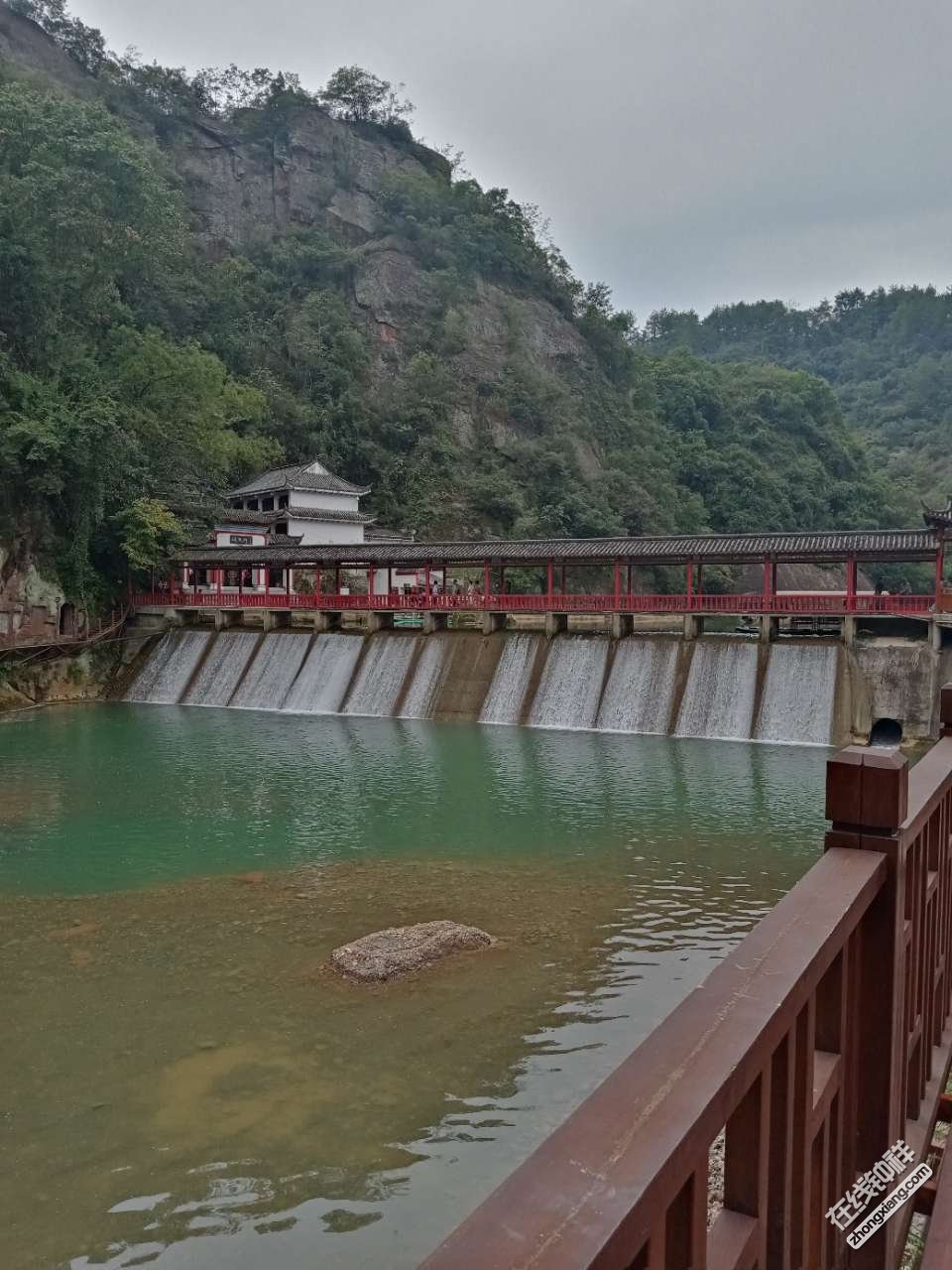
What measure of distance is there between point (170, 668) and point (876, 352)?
3677 inches

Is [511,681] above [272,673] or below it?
above

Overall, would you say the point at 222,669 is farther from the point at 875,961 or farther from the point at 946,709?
the point at 875,961

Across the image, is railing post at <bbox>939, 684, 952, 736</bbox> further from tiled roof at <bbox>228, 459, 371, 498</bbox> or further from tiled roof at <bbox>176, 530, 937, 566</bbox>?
tiled roof at <bbox>228, 459, 371, 498</bbox>

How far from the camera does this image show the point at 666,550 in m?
26.7

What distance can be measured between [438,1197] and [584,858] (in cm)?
748

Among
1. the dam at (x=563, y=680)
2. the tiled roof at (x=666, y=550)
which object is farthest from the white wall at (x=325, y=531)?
the dam at (x=563, y=680)

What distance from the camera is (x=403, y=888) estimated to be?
11891 millimetres

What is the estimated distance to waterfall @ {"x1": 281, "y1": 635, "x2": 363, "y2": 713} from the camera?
29.1m

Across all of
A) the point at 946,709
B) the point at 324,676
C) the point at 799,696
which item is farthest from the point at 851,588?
the point at 946,709

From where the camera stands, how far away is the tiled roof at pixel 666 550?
23.7 meters

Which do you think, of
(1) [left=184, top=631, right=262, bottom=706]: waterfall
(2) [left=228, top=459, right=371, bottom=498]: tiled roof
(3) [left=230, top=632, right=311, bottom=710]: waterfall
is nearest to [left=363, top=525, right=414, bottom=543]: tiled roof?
(2) [left=228, top=459, right=371, bottom=498]: tiled roof

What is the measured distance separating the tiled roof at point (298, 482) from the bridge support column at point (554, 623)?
63.6ft

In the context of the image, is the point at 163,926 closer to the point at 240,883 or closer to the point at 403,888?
the point at 240,883

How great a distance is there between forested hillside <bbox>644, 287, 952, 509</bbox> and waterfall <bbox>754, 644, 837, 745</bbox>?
47759 millimetres
